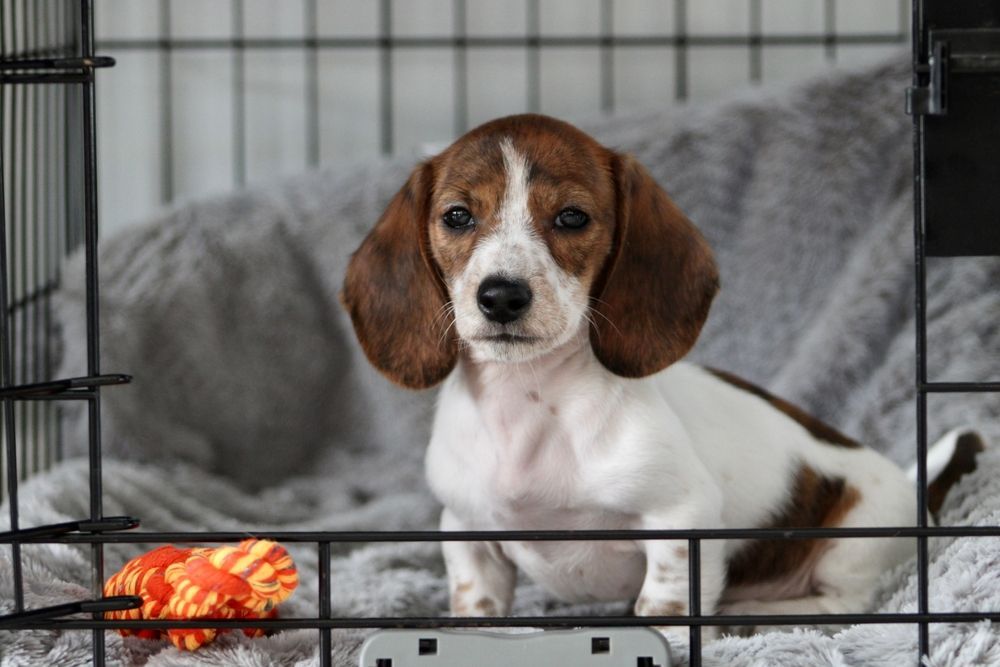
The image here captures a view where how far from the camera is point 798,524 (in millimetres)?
1961

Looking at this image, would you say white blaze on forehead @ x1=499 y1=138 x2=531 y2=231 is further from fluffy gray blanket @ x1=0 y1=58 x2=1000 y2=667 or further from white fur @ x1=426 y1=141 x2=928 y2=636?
fluffy gray blanket @ x1=0 y1=58 x2=1000 y2=667

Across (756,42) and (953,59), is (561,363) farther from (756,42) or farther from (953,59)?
(756,42)

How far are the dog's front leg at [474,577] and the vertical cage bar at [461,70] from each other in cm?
177

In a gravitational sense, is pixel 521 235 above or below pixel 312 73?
below

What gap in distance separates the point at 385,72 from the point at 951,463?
1.94m

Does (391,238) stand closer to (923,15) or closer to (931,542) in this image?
(923,15)

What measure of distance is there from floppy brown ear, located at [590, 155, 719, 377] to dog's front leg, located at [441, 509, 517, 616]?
0.34m

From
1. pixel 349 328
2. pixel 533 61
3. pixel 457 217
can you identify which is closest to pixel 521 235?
pixel 457 217

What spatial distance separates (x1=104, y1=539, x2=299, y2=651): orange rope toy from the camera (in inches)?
59.0

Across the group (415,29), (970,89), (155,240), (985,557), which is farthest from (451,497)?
(415,29)

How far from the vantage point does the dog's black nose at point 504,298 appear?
1.60 metres

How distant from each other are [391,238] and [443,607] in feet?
1.98

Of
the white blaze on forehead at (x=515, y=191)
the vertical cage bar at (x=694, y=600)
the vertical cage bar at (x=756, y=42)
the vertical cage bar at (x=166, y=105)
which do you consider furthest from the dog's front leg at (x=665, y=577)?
the vertical cage bar at (x=166, y=105)

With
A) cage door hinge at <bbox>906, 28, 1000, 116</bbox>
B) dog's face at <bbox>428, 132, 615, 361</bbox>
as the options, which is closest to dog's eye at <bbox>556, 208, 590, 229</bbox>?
dog's face at <bbox>428, 132, 615, 361</bbox>
